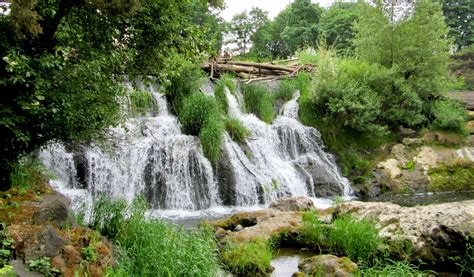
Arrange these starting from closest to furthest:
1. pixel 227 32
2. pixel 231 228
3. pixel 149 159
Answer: pixel 231 228 → pixel 149 159 → pixel 227 32

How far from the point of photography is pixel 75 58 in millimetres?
6727

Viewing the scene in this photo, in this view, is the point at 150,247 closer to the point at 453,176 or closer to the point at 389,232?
the point at 389,232

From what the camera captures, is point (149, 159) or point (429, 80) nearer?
point (149, 159)

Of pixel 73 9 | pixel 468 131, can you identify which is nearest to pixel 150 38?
pixel 73 9

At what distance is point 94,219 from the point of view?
6.71m

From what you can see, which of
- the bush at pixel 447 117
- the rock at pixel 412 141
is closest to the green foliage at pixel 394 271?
the rock at pixel 412 141

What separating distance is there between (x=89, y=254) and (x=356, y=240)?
4433 millimetres

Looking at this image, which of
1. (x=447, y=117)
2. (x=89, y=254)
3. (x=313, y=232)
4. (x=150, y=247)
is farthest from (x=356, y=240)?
(x=447, y=117)

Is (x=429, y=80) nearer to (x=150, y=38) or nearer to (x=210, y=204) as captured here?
(x=210, y=204)

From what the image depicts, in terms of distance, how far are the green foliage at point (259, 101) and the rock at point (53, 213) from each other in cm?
1163

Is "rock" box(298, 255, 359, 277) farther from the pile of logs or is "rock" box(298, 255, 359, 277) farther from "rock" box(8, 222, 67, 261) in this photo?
the pile of logs

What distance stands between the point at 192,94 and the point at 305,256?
8.59 meters

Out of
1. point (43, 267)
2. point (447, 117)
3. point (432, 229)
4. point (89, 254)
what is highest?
point (447, 117)

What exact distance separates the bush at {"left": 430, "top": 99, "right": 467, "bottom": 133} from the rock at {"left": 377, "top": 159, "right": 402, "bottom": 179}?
10.9ft
